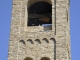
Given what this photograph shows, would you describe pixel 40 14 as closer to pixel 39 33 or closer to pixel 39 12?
pixel 39 12

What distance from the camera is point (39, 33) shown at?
81.5 ft

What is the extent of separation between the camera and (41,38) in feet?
80.6

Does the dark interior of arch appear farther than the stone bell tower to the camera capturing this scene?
Yes

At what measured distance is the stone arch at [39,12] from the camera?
26.4 meters

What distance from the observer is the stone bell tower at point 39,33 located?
24062 millimetres

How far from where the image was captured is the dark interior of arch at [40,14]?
26391 mm

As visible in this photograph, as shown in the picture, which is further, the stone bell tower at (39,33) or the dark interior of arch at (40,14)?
the dark interior of arch at (40,14)

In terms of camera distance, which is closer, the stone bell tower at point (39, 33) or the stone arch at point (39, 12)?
the stone bell tower at point (39, 33)

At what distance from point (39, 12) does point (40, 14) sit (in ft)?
1.02

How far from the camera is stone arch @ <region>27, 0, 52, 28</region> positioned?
26.4 meters

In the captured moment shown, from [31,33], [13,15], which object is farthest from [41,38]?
[13,15]

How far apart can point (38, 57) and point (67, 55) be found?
1772 mm

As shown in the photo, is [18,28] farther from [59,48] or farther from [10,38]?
[59,48]

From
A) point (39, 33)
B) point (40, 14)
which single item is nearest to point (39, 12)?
point (40, 14)
